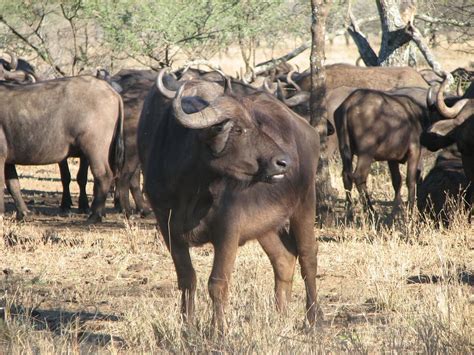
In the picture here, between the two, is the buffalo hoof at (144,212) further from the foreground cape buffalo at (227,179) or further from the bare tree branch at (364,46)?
the bare tree branch at (364,46)

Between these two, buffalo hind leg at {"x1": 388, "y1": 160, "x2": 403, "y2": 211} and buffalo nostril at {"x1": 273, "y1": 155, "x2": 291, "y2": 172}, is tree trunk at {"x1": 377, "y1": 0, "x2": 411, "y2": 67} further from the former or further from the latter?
buffalo nostril at {"x1": 273, "y1": 155, "x2": 291, "y2": 172}

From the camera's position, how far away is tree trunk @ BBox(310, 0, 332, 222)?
36.8 ft

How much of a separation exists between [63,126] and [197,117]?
7442mm

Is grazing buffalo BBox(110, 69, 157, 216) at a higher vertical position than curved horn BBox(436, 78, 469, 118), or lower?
lower

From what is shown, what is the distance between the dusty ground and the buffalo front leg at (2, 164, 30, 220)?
0.29 m

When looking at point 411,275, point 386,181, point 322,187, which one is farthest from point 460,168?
point 386,181

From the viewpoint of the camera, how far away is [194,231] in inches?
242

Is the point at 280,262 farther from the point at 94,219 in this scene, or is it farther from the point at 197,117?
the point at 94,219

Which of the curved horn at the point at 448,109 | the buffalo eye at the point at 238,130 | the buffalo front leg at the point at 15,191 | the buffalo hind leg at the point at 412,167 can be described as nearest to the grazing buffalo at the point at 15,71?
the buffalo front leg at the point at 15,191

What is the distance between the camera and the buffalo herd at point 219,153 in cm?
585

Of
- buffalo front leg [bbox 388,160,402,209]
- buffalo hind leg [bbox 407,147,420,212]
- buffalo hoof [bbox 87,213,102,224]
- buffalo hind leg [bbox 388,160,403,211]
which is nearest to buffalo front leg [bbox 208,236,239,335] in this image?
buffalo hoof [bbox 87,213,102,224]

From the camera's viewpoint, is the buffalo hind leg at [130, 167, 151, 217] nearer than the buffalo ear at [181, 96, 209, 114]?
No

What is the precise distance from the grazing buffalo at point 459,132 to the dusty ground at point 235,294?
0.75m

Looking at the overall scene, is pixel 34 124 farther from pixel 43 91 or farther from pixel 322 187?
pixel 322 187
